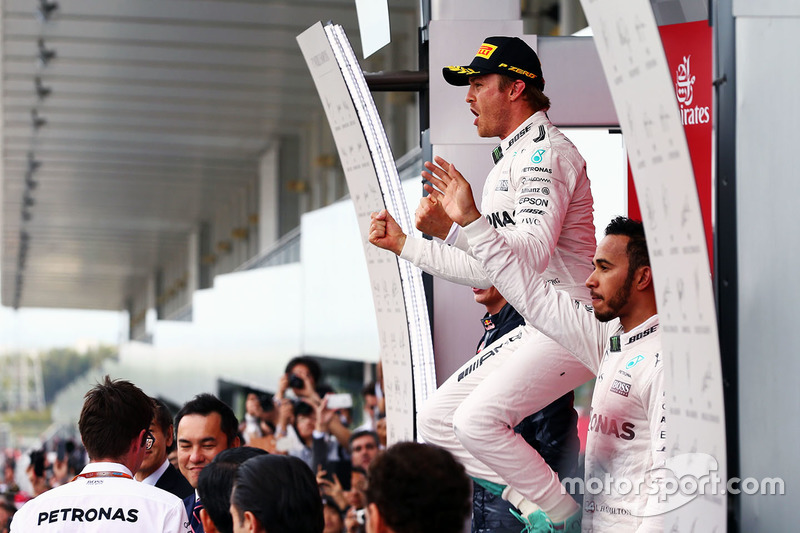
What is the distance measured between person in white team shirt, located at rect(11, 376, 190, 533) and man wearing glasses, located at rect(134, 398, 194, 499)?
72 cm

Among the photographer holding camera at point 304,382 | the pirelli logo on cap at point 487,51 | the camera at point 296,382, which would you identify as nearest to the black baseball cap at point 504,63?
the pirelli logo on cap at point 487,51

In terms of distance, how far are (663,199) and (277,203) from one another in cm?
2015

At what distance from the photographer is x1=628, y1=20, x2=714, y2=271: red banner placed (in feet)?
14.5

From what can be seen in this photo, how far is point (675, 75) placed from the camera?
Result: 15.0 feet

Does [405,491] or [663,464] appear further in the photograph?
[663,464]

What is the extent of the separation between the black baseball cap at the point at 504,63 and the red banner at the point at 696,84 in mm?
815

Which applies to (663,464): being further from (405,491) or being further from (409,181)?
(409,181)

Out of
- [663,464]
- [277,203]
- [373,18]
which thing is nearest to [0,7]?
[277,203]

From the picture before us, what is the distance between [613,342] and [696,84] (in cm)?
163

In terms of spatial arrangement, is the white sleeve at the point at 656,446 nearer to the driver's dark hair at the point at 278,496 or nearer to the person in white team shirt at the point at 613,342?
the person in white team shirt at the point at 613,342

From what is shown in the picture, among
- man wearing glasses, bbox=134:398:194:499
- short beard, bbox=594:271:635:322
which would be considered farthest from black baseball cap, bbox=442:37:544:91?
man wearing glasses, bbox=134:398:194:499

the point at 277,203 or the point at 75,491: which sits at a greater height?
the point at 277,203

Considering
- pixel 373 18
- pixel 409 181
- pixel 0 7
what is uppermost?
pixel 0 7

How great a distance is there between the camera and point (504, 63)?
3.88 metres
